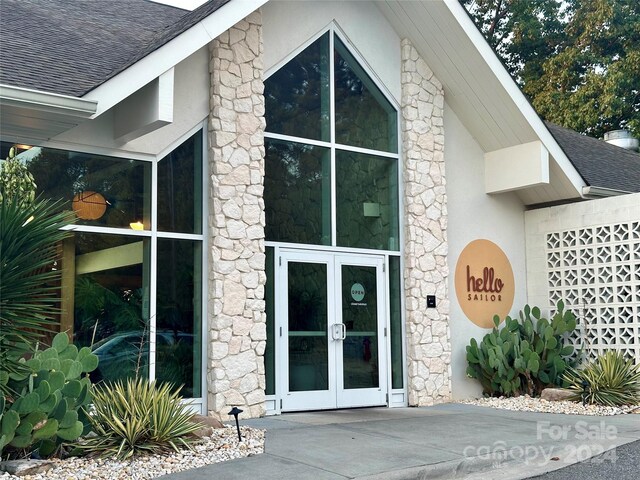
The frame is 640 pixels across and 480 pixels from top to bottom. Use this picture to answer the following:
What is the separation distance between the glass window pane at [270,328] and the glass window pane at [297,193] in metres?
0.41

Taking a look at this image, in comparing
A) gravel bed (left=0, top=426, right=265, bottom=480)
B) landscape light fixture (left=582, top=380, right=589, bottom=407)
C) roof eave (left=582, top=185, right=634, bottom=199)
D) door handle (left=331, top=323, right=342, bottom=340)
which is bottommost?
gravel bed (left=0, top=426, right=265, bottom=480)

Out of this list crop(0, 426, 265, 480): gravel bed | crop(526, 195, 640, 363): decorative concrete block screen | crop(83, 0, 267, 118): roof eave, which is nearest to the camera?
crop(0, 426, 265, 480): gravel bed

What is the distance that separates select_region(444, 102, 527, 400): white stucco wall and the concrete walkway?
178cm

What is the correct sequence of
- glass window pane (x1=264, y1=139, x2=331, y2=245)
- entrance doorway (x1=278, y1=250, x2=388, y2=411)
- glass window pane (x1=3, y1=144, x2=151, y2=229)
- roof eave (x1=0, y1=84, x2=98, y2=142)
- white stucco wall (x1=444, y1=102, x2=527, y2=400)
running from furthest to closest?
1. white stucco wall (x1=444, y1=102, x2=527, y2=400)
2. glass window pane (x1=264, y1=139, x2=331, y2=245)
3. entrance doorway (x1=278, y1=250, x2=388, y2=411)
4. glass window pane (x1=3, y1=144, x2=151, y2=229)
5. roof eave (x1=0, y1=84, x2=98, y2=142)

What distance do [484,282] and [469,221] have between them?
1093mm

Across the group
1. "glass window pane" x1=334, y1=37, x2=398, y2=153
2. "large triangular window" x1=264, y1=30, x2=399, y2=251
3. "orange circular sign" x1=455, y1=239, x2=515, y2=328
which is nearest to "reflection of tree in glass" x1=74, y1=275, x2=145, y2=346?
"large triangular window" x1=264, y1=30, x2=399, y2=251

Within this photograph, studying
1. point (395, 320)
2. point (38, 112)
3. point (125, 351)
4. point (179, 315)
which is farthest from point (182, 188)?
point (395, 320)

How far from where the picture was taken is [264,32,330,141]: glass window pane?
11344 millimetres

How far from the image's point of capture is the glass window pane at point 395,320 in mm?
12211

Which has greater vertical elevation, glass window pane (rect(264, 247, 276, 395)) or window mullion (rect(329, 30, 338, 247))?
window mullion (rect(329, 30, 338, 247))

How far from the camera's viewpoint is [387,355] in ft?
39.7

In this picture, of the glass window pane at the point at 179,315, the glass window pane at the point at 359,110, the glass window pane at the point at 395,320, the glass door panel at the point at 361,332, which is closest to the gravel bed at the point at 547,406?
the glass window pane at the point at 395,320

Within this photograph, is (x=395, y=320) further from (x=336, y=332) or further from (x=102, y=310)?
(x=102, y=310)

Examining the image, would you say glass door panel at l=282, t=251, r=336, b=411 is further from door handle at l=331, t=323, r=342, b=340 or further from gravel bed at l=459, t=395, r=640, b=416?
gravel bed at l=459, t=395, r=640, b=416
